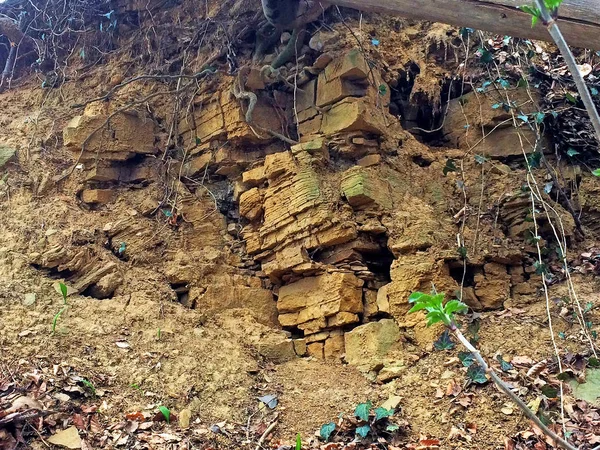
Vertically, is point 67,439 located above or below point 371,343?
above

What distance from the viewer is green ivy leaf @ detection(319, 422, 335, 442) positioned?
3.63m

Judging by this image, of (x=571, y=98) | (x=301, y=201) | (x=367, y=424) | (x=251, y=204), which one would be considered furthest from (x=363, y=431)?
(x=571, y=98)

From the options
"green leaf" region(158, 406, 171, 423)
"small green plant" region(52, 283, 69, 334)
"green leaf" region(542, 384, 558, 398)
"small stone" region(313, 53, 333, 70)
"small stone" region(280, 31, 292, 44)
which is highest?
"small stone" region(280, 31, 292, 44)

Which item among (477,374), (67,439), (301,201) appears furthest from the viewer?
(301,201)

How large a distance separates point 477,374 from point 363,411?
0.78 metres

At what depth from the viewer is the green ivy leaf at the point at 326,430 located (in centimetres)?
363

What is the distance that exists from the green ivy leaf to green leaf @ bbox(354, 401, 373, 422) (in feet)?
0.55

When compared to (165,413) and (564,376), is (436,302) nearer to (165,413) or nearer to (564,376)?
(564,376)

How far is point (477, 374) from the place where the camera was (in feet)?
12.4

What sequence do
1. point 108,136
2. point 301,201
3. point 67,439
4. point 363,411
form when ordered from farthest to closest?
point 108,136 → point 301,201 → point 363,411 → point 67,439

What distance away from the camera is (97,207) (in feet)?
18.9

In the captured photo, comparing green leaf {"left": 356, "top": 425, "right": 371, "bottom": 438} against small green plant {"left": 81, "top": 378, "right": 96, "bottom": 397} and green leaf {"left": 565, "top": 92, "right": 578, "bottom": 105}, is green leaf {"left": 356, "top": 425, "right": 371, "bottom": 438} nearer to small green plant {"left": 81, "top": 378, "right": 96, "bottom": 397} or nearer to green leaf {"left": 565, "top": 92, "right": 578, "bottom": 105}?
small green plant {"left": 81, "top": 378, "right": 96, "bottom": 397}

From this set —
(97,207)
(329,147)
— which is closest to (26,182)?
(97,207)

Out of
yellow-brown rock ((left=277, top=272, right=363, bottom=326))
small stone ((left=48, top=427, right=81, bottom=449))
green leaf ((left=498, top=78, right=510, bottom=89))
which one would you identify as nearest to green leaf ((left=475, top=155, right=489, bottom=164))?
green leaf ((left=498, top=78, right=510, bottom=89))
